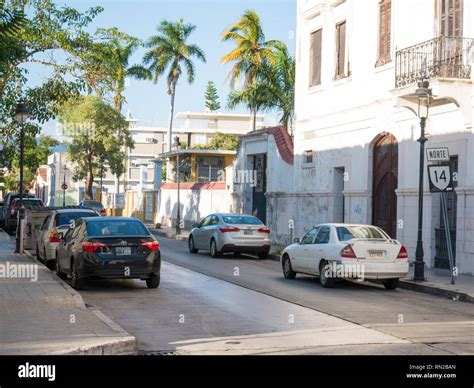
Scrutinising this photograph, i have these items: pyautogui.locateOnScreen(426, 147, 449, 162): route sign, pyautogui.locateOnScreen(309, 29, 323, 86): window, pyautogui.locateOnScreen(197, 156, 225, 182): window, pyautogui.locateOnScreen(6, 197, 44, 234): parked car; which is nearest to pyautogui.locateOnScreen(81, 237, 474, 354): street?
pyautogui.locateOnScreen(426, 147, 449, 162): route sign

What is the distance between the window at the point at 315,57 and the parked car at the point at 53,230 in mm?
12050

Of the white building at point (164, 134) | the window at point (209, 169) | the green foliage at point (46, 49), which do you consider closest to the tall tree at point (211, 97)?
the white building at point (164, 134)

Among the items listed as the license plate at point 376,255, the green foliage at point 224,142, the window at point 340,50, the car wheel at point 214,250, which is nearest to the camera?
the license plate at point 376,255

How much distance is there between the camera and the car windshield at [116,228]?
17.2 metres

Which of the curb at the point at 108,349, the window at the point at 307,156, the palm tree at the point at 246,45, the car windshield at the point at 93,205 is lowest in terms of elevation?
the curb at the point at 108,349

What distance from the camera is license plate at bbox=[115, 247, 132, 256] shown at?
16.8 metres

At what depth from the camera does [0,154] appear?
73.5ft

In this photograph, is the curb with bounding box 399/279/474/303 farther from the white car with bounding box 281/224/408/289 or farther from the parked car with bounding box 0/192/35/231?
the parked car with bounding box 0/192/35/231

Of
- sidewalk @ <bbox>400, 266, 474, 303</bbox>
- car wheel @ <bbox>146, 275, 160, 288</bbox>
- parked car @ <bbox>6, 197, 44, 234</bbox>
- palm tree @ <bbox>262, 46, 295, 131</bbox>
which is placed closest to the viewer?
sidewalk @ <bbox>400, 266, 474, 303</bbox>

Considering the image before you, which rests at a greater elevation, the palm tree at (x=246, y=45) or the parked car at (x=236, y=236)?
the palm tree at (x=246, y=45)

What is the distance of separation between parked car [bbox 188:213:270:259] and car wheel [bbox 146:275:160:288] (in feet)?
31.5

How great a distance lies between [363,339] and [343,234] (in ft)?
25.3

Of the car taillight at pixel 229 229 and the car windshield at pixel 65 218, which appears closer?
the car windshield at pixel 65 218

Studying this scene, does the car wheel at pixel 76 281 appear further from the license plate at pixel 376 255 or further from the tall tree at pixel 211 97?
the tall tree at pixel 211 97
